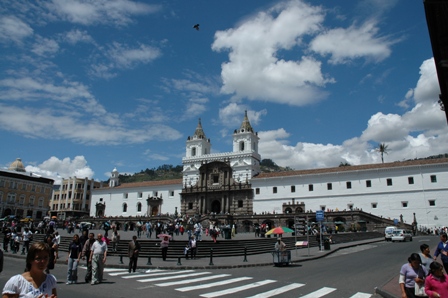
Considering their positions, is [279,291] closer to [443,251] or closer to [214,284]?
[214,284]

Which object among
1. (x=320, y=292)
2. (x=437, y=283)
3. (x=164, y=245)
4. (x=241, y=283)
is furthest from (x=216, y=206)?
(x=437, y=283)

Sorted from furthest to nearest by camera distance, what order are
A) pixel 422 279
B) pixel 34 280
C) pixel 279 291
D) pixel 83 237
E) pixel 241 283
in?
1. pixel 83 237
2. pixel 241 283
3. pixel 279 291
4. pixel 422 279
5. pixel 34 280

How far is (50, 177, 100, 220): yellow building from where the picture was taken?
87625 mm

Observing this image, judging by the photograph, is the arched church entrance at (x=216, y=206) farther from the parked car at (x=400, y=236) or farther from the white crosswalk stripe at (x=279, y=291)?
the white crosswalk stripe at (x=279, y=291)

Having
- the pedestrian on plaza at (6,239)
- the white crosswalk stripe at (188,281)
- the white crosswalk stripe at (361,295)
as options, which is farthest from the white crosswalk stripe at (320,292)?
the pedestrian on plaza at (6,239)

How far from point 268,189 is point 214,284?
5113cm

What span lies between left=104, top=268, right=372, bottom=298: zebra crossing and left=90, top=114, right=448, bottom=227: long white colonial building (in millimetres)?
43013

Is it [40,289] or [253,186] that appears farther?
[253,186]

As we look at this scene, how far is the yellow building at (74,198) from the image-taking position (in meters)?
87.6

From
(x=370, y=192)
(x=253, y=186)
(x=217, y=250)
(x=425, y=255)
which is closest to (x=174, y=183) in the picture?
(x=253, y=186)

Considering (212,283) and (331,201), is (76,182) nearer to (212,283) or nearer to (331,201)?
(331,201)

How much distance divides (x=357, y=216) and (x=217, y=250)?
31.5 metres

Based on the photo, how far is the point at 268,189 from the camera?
208ft

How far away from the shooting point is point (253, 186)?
6525cm
